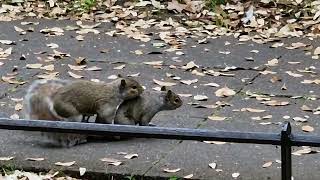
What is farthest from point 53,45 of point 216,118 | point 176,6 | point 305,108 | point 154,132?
point 154,132

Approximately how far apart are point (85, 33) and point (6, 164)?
3.97 m

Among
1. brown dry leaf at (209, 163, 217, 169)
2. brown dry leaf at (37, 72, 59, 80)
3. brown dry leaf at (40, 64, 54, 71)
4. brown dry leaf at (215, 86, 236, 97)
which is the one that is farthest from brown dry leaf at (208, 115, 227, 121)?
brown dry leaf at (40, 64, 54, 71)

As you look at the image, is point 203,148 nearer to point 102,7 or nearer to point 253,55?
point 253,55

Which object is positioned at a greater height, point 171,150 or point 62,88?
point 62,88

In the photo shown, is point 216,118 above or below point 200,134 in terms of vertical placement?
below

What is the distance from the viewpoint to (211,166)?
4.80m

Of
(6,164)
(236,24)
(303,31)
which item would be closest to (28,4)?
(236,24)

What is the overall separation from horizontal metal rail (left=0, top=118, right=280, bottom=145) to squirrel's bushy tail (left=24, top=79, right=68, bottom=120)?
72cm

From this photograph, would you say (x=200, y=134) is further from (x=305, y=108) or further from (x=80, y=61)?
(x=80, y=61)

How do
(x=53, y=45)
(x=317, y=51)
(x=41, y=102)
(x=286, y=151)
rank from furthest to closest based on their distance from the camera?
(x=53, y=45), (x=317, y=51), (x=41, y=102), (x=286, y=151)

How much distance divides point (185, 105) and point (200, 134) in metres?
2.07

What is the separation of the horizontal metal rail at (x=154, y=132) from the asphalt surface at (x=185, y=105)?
60 cm

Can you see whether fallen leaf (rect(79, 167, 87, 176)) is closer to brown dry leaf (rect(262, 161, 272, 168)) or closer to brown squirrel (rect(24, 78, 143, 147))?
brown squirrel (rect(24, 78, 143, 147))

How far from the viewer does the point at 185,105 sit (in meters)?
6.13
